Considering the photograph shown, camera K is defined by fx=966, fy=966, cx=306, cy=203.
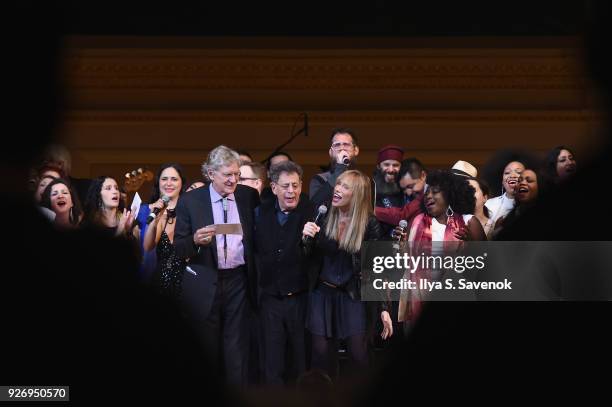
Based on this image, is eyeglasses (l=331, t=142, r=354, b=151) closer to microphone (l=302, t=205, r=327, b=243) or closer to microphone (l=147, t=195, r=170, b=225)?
microphone (l=302, t=205, r=327, b=243)

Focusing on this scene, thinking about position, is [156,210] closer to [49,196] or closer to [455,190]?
[49,196]

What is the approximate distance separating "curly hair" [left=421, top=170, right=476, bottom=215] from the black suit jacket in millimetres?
1033

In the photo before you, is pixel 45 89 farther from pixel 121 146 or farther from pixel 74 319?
pixel 121 146

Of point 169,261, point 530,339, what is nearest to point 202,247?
point 169,261

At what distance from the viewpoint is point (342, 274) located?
5.46 m

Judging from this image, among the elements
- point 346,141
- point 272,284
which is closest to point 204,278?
point 272,284

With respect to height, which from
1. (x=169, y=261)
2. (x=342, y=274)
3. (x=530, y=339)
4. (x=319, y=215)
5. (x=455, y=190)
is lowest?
(x=530, y=339)

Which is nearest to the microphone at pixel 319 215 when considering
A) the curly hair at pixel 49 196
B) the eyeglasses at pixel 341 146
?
the eyeglasses at pixel 341 146

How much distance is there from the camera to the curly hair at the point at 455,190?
5.52 meters

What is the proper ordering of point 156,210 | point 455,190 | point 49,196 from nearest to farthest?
point 49,196
point 455,190
point 156,210

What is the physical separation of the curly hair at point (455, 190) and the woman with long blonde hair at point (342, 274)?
393 mm

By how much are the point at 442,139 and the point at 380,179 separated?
12.0 feet

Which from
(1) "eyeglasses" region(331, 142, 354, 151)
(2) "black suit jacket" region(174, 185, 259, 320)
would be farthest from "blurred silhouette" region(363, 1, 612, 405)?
(1) "eyeglasses" region(331, 142, 354, 151)

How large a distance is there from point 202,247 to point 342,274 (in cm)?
81
